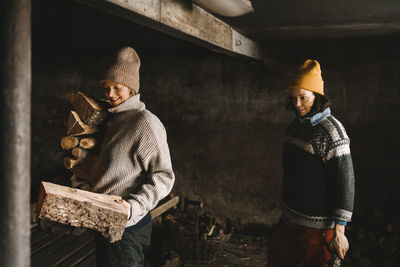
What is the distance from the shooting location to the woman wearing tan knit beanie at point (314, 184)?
261 centimetres

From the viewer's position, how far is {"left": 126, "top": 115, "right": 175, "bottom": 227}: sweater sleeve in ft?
7.24

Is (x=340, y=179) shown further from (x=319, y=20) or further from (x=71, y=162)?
(x=71, y=162)

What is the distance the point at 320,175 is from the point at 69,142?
194 centimetres

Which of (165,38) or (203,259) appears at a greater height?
(165,38)

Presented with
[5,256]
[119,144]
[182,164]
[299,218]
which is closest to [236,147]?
[182,164]

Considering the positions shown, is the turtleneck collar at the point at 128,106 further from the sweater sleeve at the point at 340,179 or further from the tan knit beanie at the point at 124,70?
the sweater sleeve at the point at 340,179

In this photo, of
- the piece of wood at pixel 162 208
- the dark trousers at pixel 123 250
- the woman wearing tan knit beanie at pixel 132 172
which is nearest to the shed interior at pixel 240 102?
the piece of wood at pixel 162 208

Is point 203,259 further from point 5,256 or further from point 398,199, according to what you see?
point 5,256

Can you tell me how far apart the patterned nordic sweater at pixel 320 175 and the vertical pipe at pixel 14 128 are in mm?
1941

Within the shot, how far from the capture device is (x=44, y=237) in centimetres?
555

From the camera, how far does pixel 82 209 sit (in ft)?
6.36

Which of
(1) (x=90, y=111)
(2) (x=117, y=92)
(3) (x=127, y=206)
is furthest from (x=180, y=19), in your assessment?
(3) (x=127, y=206)

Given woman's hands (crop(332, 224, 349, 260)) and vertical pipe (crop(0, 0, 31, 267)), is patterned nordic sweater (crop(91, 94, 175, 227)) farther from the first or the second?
woman's hands (crop(332, 224, 349, 260))

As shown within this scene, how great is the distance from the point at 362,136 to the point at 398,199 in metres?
1.00
